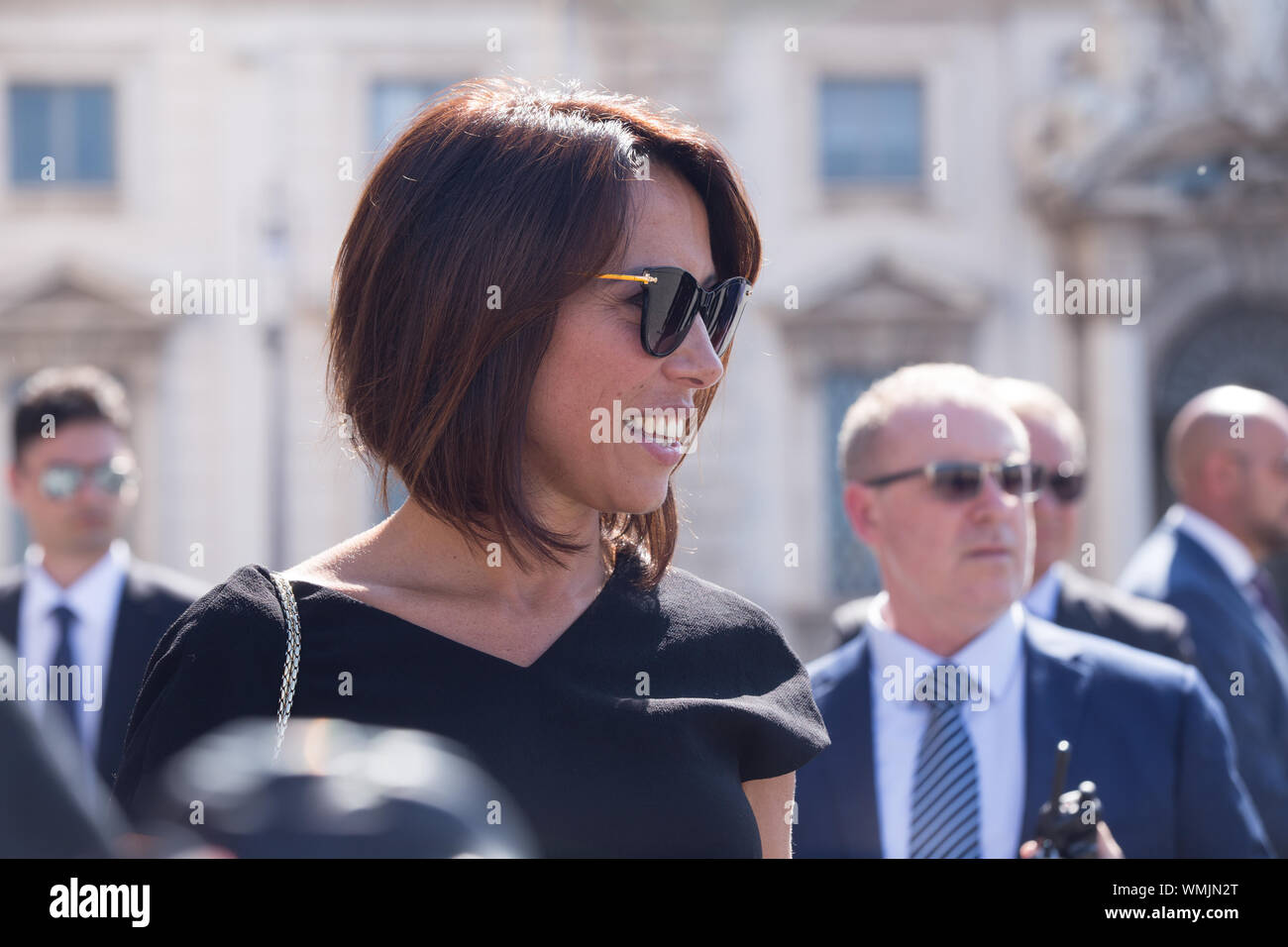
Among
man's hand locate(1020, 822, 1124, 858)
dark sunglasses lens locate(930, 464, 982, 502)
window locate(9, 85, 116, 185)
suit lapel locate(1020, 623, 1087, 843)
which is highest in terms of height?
window locate(9, 85, 116, 185)

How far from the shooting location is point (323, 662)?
5.95 feet

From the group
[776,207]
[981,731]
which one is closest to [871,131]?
[776,207]

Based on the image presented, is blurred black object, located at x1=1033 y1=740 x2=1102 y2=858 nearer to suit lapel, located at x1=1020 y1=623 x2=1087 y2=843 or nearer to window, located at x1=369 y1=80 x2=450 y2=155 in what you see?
suit lapel, located at x1=1020 y1=623 x2=1087 y2=843

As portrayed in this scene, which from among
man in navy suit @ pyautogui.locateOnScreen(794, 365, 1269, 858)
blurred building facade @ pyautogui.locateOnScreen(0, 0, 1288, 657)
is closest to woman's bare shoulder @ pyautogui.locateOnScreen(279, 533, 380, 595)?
man in navy suit @ pyautogui.locateOnScreen(794, 365, 1269, 858)

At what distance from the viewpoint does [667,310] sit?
6.63ft

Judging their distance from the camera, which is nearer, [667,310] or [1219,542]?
[667,310]

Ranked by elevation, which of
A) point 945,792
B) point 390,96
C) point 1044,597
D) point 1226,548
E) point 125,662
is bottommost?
point 945,792

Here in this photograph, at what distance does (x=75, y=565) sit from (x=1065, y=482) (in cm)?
311

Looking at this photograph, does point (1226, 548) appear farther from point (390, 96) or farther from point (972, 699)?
point (390, 96)

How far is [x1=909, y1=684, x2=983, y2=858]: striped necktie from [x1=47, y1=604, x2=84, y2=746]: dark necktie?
2.75 metres

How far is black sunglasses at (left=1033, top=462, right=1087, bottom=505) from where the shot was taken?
4.68 meters

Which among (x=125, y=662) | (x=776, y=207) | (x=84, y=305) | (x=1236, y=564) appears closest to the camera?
(x=125, y=662)
